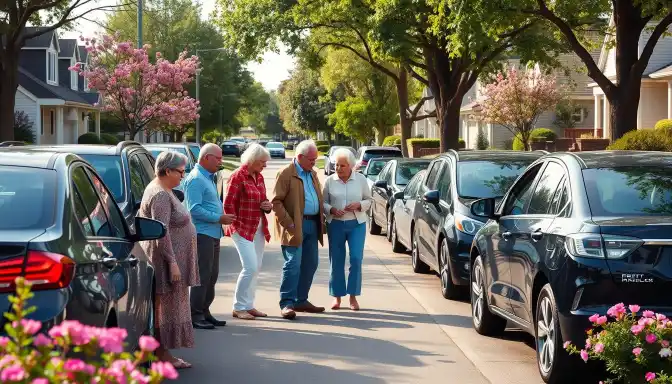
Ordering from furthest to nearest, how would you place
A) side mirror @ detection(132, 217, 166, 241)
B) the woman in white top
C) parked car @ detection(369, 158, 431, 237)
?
parked car @ detection(369, 158, 431, 237) < the woman in white top < side mirror @ detection(132, 217, 166, 241)

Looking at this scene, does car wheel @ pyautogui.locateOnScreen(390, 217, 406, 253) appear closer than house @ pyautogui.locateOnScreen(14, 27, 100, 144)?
Yes

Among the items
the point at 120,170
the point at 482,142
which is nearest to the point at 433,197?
the point at 120,170

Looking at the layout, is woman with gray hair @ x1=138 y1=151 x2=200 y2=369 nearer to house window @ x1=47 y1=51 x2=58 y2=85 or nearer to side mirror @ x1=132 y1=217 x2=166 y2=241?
side mirror @ x1=132 y1=217 x2=166 y2=241

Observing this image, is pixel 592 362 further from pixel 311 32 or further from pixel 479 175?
pixel 311 32

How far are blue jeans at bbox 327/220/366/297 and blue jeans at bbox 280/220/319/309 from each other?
10.7 inches

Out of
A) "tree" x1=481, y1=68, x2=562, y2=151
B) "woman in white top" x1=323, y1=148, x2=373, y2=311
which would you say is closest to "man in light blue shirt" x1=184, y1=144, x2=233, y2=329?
"woman in white top" x1=323, y1=148, x2=373, y2=311

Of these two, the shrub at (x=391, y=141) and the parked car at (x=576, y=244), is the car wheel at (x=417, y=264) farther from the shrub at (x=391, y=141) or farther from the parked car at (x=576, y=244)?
the shrub at (x=391, y=141)

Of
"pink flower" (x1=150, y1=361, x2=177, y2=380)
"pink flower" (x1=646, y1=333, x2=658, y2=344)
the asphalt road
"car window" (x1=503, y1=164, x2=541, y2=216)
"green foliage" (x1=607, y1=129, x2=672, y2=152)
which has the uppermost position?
"green foliage" (x1=607, y1=129, x2=672, y2=152)

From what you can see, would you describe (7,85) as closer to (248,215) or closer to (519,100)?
(248,215)

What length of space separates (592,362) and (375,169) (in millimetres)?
20128

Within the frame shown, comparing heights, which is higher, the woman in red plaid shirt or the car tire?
the woman in red plaid shirt

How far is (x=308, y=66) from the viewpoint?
140ft

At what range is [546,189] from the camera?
8773mm

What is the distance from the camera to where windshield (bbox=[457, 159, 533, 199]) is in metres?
13.5
